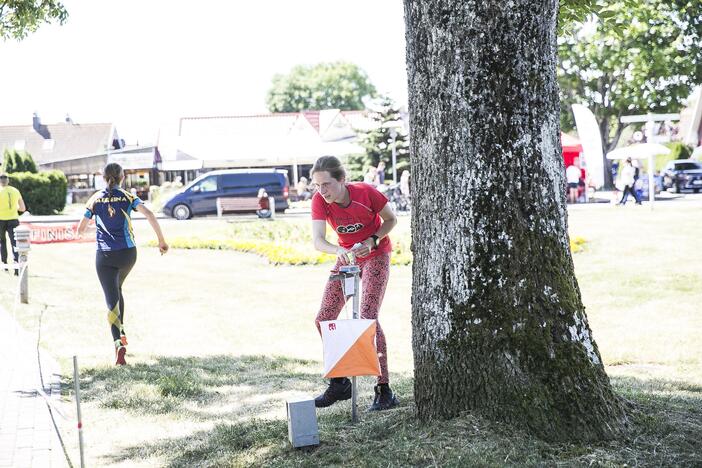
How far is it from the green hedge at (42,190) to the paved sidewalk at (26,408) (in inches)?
1201

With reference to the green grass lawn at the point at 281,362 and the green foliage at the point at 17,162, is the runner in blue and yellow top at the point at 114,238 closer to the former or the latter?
the green grass lawn at the point at 281,362

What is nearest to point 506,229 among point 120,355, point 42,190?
point 120,355

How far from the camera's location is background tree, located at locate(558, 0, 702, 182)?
41281 mm

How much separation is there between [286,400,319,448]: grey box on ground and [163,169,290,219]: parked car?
28.1 m

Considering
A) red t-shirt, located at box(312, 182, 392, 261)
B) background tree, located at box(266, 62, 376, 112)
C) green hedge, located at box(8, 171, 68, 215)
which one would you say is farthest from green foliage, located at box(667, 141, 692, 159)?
background tree, located at box(266, 62, 376, 112)

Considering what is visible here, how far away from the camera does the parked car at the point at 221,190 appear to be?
106 feet

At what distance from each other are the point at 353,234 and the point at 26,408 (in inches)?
110

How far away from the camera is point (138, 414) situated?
19.8ft

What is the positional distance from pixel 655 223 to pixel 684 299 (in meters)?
9.51

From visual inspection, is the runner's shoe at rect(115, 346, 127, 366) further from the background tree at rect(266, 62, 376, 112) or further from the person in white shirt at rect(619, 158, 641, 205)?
the background tree at rect(266, 62, 376, 112)

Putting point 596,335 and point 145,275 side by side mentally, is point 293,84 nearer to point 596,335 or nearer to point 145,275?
point 145,275

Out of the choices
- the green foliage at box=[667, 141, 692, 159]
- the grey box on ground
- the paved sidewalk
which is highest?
the green foliage at box=[667, 141, 692, 159]

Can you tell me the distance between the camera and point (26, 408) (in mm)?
6277

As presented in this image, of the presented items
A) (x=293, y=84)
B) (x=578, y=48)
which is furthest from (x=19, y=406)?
(x=293, y=84)
